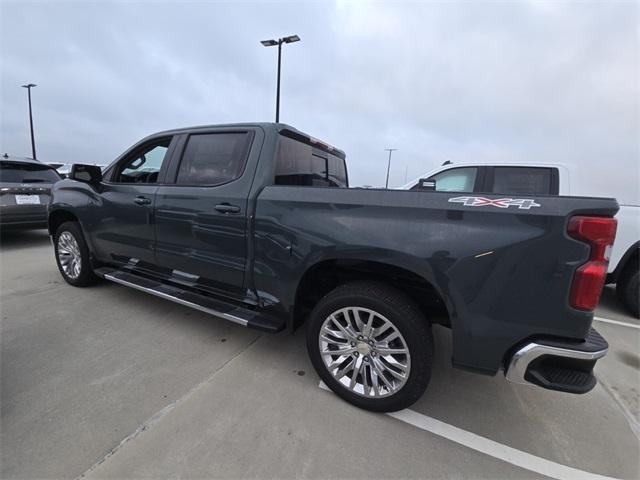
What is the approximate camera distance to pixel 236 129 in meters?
2.71

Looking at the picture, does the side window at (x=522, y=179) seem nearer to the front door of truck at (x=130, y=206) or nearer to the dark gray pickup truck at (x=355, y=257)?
the dark gray pickup truck at (x=355, y=257)

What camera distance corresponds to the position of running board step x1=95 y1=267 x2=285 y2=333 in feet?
7.88

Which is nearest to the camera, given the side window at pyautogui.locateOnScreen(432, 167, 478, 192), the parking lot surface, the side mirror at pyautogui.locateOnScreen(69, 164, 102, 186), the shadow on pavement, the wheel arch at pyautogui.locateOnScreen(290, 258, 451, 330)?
the parking lot surface

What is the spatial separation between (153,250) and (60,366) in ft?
3.84

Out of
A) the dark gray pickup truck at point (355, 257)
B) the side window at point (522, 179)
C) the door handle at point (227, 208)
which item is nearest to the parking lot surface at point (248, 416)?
the dark gray pickup truck at point (355, 257)

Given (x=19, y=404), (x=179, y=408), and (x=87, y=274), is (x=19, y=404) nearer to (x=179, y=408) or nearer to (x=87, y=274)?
(x=179, y=408)

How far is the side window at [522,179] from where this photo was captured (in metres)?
4.38

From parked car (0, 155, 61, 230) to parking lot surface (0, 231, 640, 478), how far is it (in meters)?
3.97

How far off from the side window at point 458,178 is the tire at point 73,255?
16.1 ft

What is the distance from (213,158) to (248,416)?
2073 mm

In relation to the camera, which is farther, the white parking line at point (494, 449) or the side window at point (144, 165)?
the side window at point (144, 165)

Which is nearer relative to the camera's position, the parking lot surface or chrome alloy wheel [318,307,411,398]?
the parking lot surface

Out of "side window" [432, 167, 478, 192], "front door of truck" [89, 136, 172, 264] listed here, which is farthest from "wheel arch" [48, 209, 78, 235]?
"side window" [432, 167, 478, 192]

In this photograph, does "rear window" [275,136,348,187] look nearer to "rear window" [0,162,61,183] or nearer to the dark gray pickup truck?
the dark gray pickup truck
